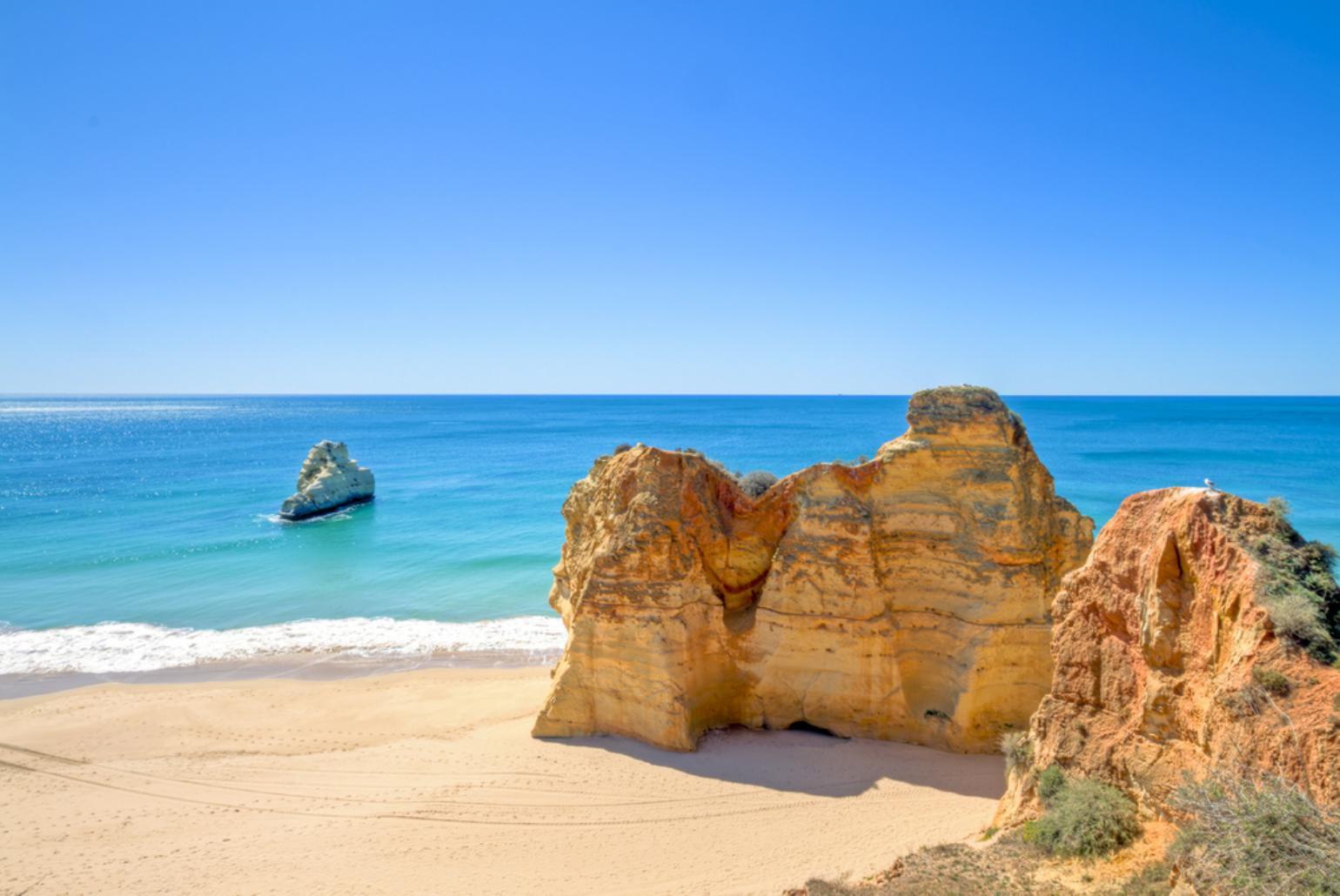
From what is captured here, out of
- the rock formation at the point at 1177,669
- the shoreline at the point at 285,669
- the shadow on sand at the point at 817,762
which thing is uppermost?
the rock formation at the point at 1177,669

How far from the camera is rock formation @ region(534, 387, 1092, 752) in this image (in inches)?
458

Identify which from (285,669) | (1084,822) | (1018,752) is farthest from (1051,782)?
(285,669)

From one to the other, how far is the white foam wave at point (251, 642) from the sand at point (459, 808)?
5.10 metres

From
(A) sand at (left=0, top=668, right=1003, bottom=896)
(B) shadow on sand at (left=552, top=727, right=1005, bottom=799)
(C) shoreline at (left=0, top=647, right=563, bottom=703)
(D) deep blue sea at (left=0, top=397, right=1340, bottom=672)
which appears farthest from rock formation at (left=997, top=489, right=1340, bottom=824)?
(D) deep blue sea at (left=0, top=397, right=1340, bottom=672)

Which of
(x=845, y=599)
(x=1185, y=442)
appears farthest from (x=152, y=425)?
(x=1185, y=442)

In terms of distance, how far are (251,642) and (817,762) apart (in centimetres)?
1854

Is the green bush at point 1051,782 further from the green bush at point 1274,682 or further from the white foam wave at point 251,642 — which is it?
the white foam wave at point 251,642

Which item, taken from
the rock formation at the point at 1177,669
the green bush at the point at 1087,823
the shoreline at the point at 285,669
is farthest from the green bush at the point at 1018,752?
the shoreline at the point at 285,669

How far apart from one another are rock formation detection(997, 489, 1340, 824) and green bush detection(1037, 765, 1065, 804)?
11 centimetres

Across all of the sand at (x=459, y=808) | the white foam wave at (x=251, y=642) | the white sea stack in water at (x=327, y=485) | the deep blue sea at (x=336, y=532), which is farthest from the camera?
the white sea stack in water at (x=327, y=485)

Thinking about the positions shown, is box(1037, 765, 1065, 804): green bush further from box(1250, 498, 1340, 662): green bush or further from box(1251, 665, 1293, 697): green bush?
box(1250, 498, 1340, 662): green bush

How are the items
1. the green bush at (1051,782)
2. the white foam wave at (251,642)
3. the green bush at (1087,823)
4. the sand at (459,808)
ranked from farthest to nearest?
the white foam wave at (251,642)
the sand at (459,808)
the green bush at (1051,782)
the green bush at (1087,823)

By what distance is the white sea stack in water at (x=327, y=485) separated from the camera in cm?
4144

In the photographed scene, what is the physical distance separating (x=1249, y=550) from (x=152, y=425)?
16537 cm
